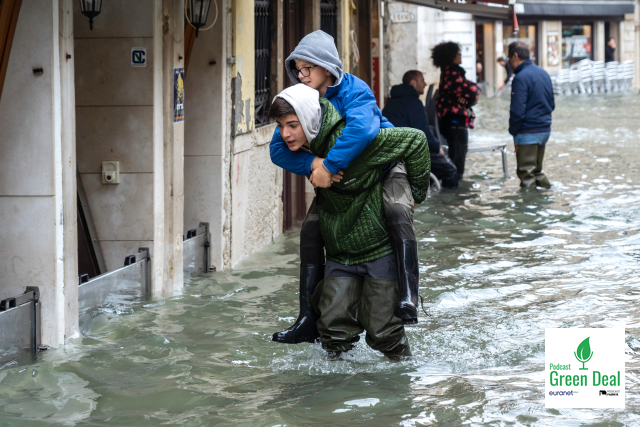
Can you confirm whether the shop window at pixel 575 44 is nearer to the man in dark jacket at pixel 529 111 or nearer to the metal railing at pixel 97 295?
the man in dark jacket at pixel 529 111

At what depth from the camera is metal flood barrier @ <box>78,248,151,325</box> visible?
19.2ft

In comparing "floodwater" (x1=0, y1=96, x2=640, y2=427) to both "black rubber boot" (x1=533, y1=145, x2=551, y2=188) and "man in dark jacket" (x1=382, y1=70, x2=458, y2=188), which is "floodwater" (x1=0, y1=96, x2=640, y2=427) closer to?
"man in dark jacket" (x1=382, y1=70, x2=458, y2=188)

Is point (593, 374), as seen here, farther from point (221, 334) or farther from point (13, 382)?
point (13, 382)

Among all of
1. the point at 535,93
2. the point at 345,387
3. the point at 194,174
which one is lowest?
the point at 345,387

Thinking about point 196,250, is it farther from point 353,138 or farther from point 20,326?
point 353,138

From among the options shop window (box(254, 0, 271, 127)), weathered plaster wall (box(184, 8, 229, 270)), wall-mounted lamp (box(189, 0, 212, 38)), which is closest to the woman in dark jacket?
shop window (box(254, 0, 271, 127))

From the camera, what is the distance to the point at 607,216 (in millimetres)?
9805

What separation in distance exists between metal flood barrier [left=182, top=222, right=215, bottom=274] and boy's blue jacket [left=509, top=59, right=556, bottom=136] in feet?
17.9

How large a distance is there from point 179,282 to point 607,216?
5062mm

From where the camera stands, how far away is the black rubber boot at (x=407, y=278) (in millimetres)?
4426

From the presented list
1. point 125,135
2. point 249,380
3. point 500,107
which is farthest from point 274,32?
point 500,107

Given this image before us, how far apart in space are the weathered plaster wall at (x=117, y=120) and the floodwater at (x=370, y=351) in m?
0.62

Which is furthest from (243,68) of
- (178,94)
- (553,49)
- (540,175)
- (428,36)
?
(553,49)

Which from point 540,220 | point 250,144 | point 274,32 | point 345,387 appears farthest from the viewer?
point 540,220
